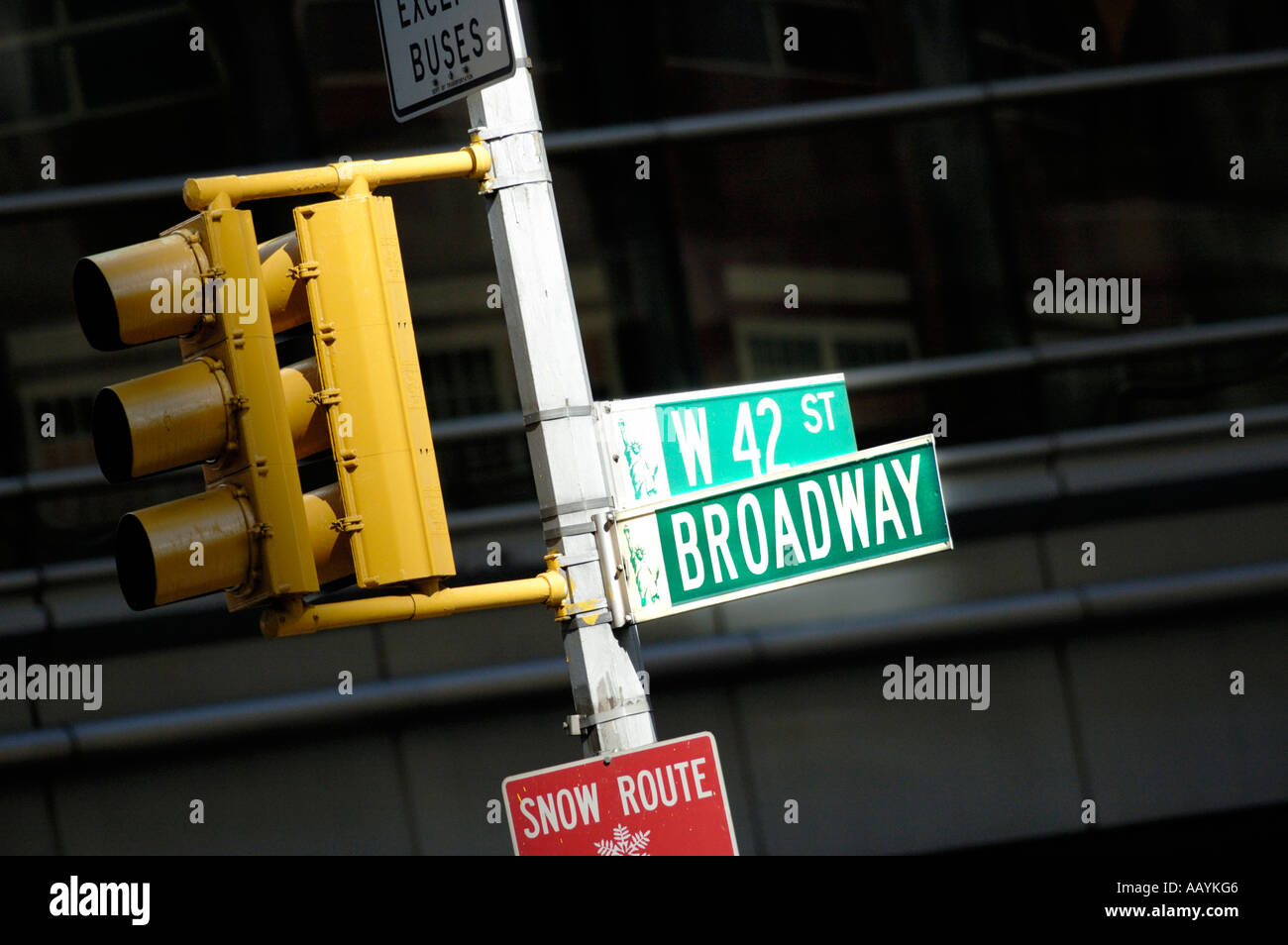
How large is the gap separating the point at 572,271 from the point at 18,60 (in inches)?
141

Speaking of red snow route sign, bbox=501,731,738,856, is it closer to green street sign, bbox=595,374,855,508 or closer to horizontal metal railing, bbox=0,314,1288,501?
green street sign, bbox=595,374,855,508

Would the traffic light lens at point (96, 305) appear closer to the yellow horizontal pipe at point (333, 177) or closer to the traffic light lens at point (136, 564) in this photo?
the yellow horizontal pipe at point (333, 177)

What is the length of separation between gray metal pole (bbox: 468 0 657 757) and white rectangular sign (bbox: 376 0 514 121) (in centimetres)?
10

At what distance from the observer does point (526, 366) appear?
3861 millimetres

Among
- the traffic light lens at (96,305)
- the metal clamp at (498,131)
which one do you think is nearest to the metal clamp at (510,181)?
the metal clamp at (498,131)

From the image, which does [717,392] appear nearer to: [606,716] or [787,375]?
[606,716]

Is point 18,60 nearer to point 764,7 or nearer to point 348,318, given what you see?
point 764,7

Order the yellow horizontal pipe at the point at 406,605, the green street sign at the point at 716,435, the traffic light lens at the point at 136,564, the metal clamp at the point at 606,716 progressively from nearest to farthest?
the traffic light lens at the point at 136,564 < the yellow horizontal pipe at the point at 406,605 < the metal clamp at the point at 606,716 < the green street sign at the point at 716,435

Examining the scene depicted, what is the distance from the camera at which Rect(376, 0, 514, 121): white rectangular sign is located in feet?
12.3

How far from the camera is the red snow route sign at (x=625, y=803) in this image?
3711 millimetres

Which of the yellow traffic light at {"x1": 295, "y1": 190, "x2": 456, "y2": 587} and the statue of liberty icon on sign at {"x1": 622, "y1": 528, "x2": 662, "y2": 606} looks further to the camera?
the statue of liberty icon on sign at {"x1": 622, "y1": 528, "x2": 662, "y2": 606}

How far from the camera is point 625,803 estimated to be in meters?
3.72

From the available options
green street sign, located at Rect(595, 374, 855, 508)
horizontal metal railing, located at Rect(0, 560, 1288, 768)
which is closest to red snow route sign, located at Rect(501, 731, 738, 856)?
green street sign, located at Rect(595, 374, 855, 508)
